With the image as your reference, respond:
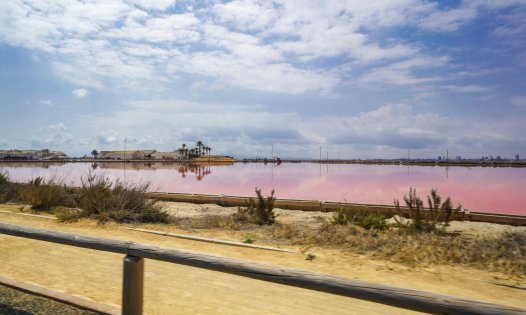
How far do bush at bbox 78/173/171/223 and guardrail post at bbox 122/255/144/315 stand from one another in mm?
7052

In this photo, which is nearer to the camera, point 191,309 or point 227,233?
point 191,309

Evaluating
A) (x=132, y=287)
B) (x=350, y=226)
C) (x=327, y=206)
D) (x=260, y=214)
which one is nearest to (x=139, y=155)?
(x=327, y=206)

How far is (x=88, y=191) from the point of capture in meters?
11.1

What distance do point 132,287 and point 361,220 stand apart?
268 inches

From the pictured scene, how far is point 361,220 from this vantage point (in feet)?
30.0

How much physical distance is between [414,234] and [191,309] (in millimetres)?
5591

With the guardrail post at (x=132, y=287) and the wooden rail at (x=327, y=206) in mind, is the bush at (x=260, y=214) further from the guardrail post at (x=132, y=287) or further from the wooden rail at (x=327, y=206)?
the guardrail post at (x=132, y=287)

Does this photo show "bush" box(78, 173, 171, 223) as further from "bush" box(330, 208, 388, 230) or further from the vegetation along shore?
"bush" box(330, 208, 388, 230)

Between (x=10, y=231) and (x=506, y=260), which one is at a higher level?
(x=10, y=231)

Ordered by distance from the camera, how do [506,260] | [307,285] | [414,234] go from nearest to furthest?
[307,285] < [506,260] < [414,234]

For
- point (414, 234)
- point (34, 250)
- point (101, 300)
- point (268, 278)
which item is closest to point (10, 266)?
point (34, 250)

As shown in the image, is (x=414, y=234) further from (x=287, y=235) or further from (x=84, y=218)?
(x=84, y=218)

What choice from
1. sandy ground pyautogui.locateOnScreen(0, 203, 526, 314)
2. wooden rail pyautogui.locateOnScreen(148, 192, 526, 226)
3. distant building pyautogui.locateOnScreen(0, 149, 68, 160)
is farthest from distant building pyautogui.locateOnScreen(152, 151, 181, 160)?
sandy ground pyautogui.locateOnScreen(0, 203, 526, 314)

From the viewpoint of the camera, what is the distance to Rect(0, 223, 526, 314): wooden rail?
233cm
